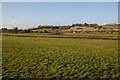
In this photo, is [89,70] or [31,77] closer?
[31,77]

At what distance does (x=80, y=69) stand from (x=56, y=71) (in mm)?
2059

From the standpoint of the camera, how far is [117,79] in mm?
16438

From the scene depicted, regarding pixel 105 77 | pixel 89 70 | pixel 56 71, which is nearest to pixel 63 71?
pixel 56 71

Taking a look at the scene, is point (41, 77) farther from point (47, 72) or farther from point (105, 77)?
point (105, 77)

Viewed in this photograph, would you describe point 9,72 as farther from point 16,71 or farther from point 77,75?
point 77,75

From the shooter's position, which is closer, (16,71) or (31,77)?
(31,77)

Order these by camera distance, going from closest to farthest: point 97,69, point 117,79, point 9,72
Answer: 1. point 117,79
2. point 9,72
3. point 97,69

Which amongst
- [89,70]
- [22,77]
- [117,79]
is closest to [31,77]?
[22,77]

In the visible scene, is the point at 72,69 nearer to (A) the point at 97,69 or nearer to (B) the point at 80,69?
(B) the point at 80,69

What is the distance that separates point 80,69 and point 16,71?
5168 mm

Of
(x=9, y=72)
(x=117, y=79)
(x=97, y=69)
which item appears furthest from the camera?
(x=97, y=69)

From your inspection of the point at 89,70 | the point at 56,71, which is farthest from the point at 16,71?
the point at 89,70

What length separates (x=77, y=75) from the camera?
16922 millimetres

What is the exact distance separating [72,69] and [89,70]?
1.39 m
